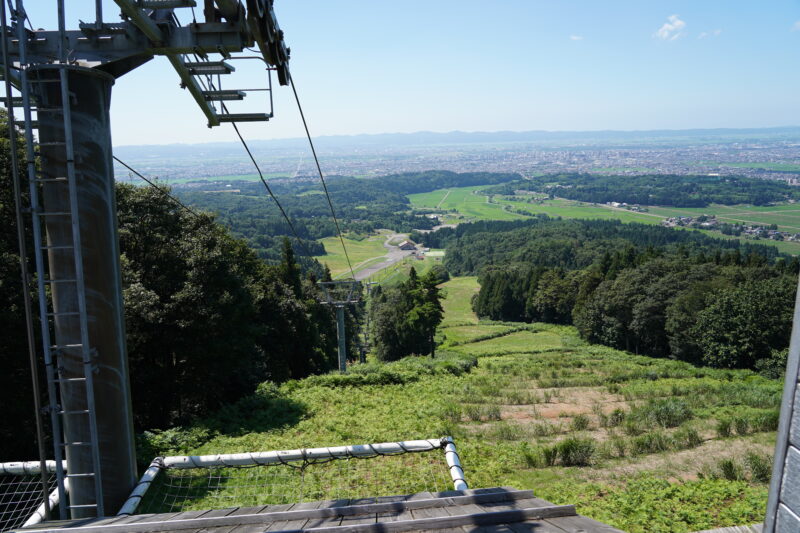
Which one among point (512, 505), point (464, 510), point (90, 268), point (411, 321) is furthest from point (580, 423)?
A: point (411, 321)

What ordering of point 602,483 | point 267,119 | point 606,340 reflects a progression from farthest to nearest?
point 606,340
point 602,483
point 267,119

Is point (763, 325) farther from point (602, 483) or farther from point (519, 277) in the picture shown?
point (519, 277)

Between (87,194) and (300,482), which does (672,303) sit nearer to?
(300,482)

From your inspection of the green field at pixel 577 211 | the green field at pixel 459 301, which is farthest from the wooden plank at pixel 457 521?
the green field at pixel 577 211

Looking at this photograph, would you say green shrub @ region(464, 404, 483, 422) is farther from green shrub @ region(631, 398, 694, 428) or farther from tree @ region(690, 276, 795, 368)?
tree @ region(690, 276, 795, 368)

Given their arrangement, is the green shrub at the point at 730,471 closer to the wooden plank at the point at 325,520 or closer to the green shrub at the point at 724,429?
the green shrub at the point at 724,429

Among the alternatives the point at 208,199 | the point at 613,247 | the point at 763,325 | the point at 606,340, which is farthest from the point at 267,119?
the point at 208,199

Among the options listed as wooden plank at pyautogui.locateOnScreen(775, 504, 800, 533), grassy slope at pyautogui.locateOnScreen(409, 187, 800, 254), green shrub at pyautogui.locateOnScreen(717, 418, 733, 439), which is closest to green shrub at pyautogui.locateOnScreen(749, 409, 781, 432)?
green shrub at pyautogui.locateOnScreen(717, 418, 733, 439)
